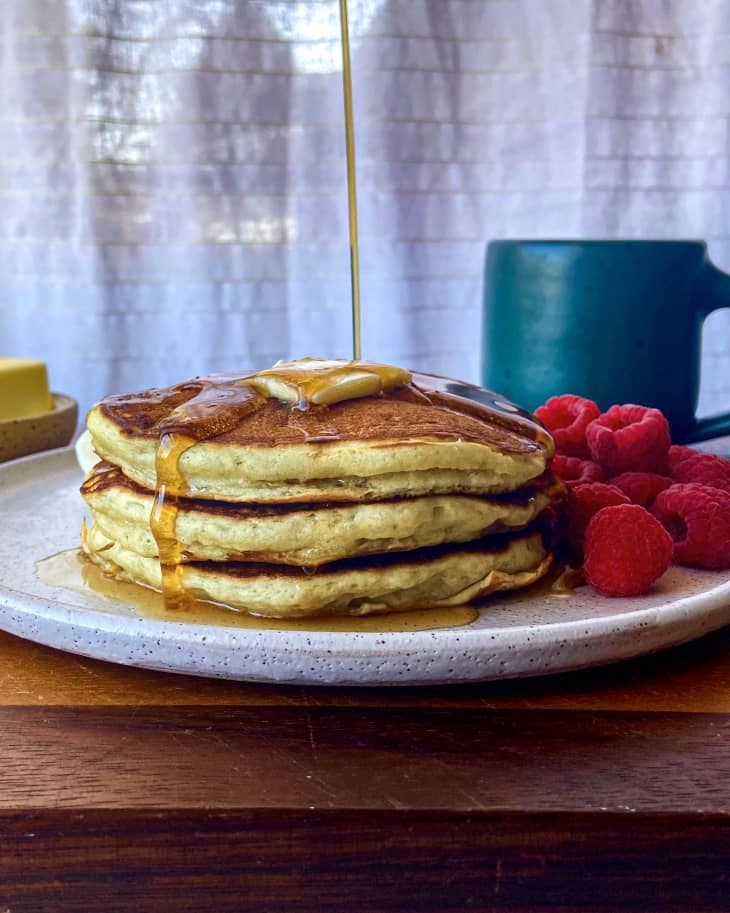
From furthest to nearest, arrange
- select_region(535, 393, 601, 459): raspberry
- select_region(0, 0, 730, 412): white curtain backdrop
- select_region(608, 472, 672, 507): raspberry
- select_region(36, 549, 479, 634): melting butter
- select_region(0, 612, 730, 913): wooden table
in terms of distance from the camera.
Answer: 1. select_region(0, 0, 730, 412): white curtain backdrop
2. select_region(535, 393, 601, 459): raspberry
3. select_region(608, 472, 672, 507): raspberry
4. select_region(36, 549, 479, 634): melting butter
5. select_region(0, 612, 730, 913): wooden table

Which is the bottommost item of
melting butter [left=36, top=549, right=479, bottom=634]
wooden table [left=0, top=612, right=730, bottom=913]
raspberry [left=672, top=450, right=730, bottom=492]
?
wooden table [left=0, top=612, right=730, bottom=913]

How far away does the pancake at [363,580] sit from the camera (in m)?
0.74

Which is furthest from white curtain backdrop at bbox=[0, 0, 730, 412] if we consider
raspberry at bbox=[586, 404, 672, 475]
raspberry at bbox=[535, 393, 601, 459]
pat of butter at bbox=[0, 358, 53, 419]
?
raspberry at bbox=[586, 404, 672, 475]

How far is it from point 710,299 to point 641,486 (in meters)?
0.57

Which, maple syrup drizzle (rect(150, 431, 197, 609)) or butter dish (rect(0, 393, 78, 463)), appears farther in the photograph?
butter dish (rect(0, 393, 78, 463))

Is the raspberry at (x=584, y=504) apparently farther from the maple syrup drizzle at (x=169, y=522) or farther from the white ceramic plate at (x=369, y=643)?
the maple syrup drizzle at (x=169, y=522)

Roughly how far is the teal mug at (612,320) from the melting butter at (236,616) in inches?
28.4

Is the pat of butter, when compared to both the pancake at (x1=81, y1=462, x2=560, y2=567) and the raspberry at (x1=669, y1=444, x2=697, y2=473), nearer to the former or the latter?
the pancake at (x1=81, y1=462, x2=560, y2=567)

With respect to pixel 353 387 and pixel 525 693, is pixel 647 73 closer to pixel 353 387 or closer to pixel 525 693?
pixel 353 387

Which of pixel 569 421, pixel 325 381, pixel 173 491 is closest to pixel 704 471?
pixel 569 421

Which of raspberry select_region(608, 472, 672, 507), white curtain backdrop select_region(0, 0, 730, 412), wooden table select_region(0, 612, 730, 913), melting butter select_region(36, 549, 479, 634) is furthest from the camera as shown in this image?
white curtain backdrop select_region(0, 0, 730, 412)

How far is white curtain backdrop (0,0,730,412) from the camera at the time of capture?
2252 mm

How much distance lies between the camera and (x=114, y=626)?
0.66m

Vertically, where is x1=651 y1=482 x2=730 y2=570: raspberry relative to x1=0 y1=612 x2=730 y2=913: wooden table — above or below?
above
